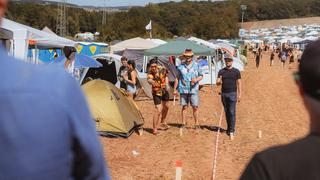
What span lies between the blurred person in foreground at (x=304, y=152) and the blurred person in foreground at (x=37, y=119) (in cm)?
54

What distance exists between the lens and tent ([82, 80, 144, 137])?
11.5 metres

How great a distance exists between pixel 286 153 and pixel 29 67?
78 centimetres

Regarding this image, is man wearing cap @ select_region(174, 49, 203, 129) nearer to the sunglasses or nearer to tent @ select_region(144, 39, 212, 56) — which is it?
tent @ select_region(144, 39, 212, 56)

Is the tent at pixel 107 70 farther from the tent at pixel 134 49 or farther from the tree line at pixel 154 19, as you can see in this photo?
the tree line at pixel 154 19

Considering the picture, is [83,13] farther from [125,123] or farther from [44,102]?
[44,102]

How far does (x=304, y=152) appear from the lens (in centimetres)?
171

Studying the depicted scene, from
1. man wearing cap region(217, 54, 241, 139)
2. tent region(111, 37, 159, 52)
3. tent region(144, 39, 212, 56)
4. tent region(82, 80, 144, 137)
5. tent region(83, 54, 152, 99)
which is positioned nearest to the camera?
man wearing cap region(217, 54, 241, 139)

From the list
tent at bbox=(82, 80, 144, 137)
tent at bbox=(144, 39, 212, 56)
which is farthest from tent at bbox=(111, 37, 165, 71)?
tent at bbox=(82, 80, 144, 137)

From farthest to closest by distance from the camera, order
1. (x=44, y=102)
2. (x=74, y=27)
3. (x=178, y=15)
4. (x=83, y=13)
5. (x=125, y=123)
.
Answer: (x=178, y=15) → (x=83, y=13) → (x=74, y=27) → (x=125, y=123) → (x=44, y=102)

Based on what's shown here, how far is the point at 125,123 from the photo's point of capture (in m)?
11.6

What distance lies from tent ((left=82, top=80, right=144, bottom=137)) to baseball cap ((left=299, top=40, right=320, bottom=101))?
9584 mm

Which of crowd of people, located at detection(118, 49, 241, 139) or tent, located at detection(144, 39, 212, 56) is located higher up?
tent, located at detection(144, 39, 212, 56)

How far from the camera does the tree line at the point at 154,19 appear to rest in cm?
7650

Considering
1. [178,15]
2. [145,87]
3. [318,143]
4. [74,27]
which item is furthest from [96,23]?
[318,143]
